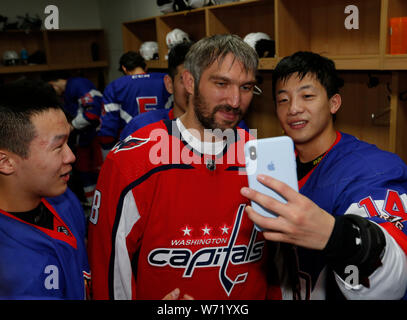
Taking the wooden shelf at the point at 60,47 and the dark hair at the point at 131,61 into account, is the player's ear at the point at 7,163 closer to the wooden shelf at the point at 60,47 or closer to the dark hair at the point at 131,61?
the dark hair at the point at 131,61

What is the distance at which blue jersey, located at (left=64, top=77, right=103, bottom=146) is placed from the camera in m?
3.59

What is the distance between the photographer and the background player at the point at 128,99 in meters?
2.88

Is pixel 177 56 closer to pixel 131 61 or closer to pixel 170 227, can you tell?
pixel 131 61

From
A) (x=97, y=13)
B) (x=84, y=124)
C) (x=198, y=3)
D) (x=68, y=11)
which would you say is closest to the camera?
(x=198, y=3)

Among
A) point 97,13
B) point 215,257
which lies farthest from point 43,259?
point 97,13

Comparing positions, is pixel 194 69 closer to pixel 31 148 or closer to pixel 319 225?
pixel 31 148

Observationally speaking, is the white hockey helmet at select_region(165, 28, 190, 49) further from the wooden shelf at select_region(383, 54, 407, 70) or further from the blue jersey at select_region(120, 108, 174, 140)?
the wooden shelf at select_region(383, 54, 407, 70)

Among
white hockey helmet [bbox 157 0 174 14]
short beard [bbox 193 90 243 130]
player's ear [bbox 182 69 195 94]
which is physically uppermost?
white hockey helmet [bbox 157 0 174 14]

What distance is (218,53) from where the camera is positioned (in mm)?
1092

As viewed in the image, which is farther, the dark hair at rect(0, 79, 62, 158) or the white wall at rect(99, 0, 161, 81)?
the white wall at rect(99, 0, 161, 81)

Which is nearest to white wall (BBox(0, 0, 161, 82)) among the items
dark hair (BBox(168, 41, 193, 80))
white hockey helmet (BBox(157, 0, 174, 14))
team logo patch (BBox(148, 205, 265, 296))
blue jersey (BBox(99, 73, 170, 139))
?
white hockey helmet (BBox(157, 0, 174, 14))

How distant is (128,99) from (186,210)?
206 cm
